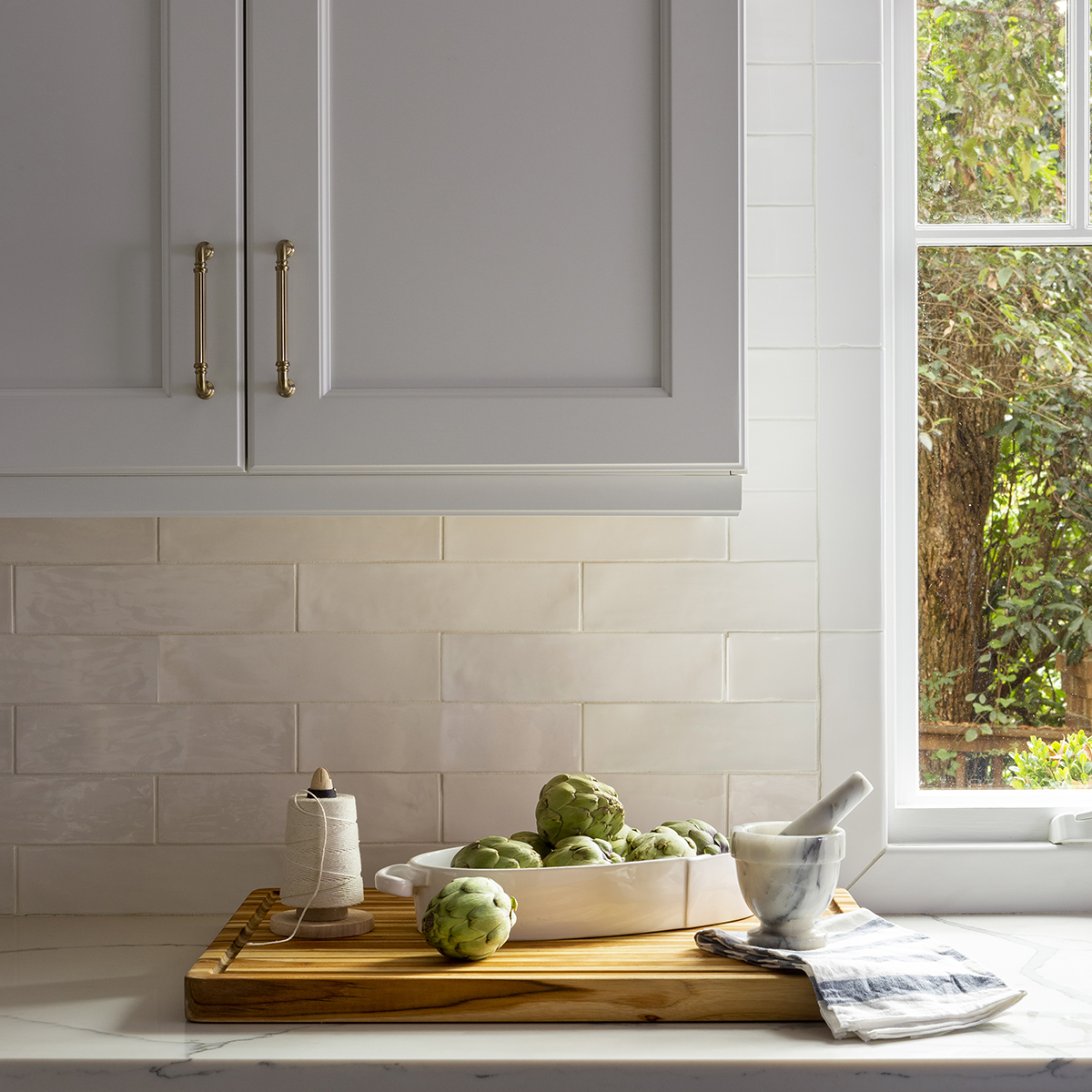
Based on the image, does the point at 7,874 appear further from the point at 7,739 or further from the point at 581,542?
the point at 581,542

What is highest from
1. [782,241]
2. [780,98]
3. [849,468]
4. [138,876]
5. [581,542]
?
[780,98]

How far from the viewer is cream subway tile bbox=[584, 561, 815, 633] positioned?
1.42m

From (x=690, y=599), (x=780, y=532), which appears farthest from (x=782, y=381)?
(x=690, y=599)

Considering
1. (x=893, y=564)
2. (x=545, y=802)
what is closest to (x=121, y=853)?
(x=545, y=802)

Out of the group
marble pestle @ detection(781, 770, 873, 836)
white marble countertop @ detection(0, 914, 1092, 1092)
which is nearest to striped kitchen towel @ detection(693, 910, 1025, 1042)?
white marble countertop @ detection(0, 914, 1092, 1092)

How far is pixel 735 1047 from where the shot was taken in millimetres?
928

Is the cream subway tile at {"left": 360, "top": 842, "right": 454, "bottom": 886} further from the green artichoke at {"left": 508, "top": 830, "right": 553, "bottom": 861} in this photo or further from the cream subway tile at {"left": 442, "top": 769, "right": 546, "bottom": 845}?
the green artichoke at {"left": 508, "top": 830, "right": 553, "bottom": 861}

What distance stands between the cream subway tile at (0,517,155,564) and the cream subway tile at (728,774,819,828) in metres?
0.86

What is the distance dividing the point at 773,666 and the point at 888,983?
0.50 meters

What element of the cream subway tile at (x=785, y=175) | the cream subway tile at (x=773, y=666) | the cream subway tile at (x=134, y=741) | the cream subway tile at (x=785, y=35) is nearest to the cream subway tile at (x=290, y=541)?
the cream subway tile at (x=134, y=741)

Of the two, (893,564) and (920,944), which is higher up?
(893,564)

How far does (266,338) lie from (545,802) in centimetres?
61

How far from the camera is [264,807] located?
1410 millimetres

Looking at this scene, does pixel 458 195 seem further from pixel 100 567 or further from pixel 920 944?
pixel 920 944
